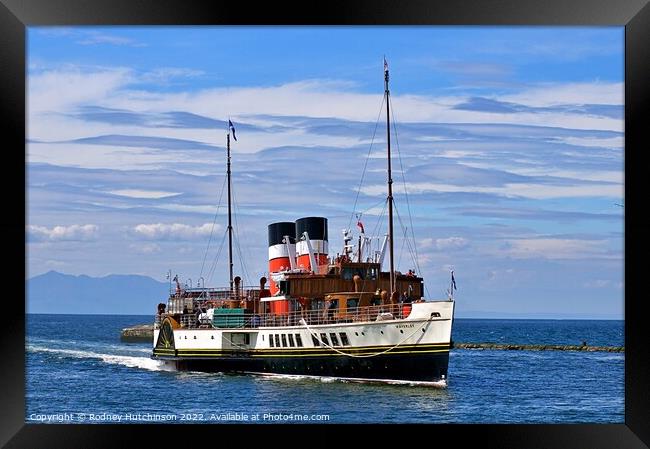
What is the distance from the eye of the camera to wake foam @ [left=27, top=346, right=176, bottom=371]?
1571 inches

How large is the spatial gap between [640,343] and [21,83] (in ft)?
37.2

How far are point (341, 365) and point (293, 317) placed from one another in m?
3.50

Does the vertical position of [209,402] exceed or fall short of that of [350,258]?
it falls short

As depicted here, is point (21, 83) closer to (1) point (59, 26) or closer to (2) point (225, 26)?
(1) point (59, 26)

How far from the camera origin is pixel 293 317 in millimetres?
35344

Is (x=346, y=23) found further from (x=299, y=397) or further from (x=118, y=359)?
(x=118, y=359)

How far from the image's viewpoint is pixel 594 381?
4297cm

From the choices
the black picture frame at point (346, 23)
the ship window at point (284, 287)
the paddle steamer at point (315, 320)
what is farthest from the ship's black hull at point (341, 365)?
the black picture frame at point (346, 23)

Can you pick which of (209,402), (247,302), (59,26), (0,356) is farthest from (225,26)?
(247,302)

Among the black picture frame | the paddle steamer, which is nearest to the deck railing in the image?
the paddle steamer

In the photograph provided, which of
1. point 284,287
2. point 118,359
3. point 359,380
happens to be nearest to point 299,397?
point 359,380

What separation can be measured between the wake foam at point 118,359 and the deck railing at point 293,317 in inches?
77.4

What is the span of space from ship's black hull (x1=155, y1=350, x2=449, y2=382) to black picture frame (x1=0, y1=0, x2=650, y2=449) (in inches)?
498

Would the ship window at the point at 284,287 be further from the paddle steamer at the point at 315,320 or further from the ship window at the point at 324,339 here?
the ship window at the point at 324,339
